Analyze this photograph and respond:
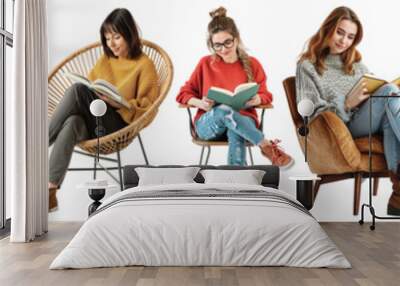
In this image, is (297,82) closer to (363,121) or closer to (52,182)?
(363,121)

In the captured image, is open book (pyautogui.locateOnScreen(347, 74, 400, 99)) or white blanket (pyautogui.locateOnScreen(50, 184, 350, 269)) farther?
open book (pyautogui.locateOnScreen(347, 74, 400, 99))

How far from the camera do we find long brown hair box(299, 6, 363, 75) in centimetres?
693

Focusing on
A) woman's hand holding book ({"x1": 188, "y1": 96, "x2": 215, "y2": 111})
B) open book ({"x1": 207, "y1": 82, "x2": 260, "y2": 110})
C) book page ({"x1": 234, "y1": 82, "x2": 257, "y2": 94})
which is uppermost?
book page ({"x1": 234, "y1": 82, "x2": 257, "y2": 94})

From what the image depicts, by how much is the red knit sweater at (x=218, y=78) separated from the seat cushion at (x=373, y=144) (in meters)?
1.20

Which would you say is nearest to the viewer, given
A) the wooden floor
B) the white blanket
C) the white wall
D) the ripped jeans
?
the wooden floor

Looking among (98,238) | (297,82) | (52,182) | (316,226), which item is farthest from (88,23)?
(316,226)

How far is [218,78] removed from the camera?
6926 mm

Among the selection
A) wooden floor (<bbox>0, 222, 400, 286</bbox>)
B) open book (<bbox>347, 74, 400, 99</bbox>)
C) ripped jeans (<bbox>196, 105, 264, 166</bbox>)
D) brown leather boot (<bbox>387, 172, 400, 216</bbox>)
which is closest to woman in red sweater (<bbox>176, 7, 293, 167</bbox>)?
ripped jeans (<bbox>196, 105, 264, 166</bbox>)

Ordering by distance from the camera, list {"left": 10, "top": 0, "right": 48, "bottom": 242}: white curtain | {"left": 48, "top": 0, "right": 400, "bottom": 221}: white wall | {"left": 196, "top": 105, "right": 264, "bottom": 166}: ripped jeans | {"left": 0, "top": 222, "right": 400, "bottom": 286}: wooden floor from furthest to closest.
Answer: {"left": 48, "top": 0, "right": 400, "bottom": 221}: white wall → {"left": 196, "top": 105, "right": 264, "bottom": 166}: ripped jeans → {"left": 10, "top": 0, "right": 48, "bottom": 242}: white curtain → {"left": 0, "top": 222, "right": 400, "bottom": 286}: wooden floor

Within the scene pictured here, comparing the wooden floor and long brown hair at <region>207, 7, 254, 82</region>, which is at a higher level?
long brown hair at <region>207, 7, 254, 82</region>

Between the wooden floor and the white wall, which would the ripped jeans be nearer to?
the white wall

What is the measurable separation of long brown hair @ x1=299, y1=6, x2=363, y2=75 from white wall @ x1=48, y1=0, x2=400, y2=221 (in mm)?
79

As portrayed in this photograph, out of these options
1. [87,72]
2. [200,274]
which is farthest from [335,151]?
[200,274]

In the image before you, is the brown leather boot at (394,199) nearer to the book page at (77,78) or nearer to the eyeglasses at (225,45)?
the eyeglasses at (225,45)
